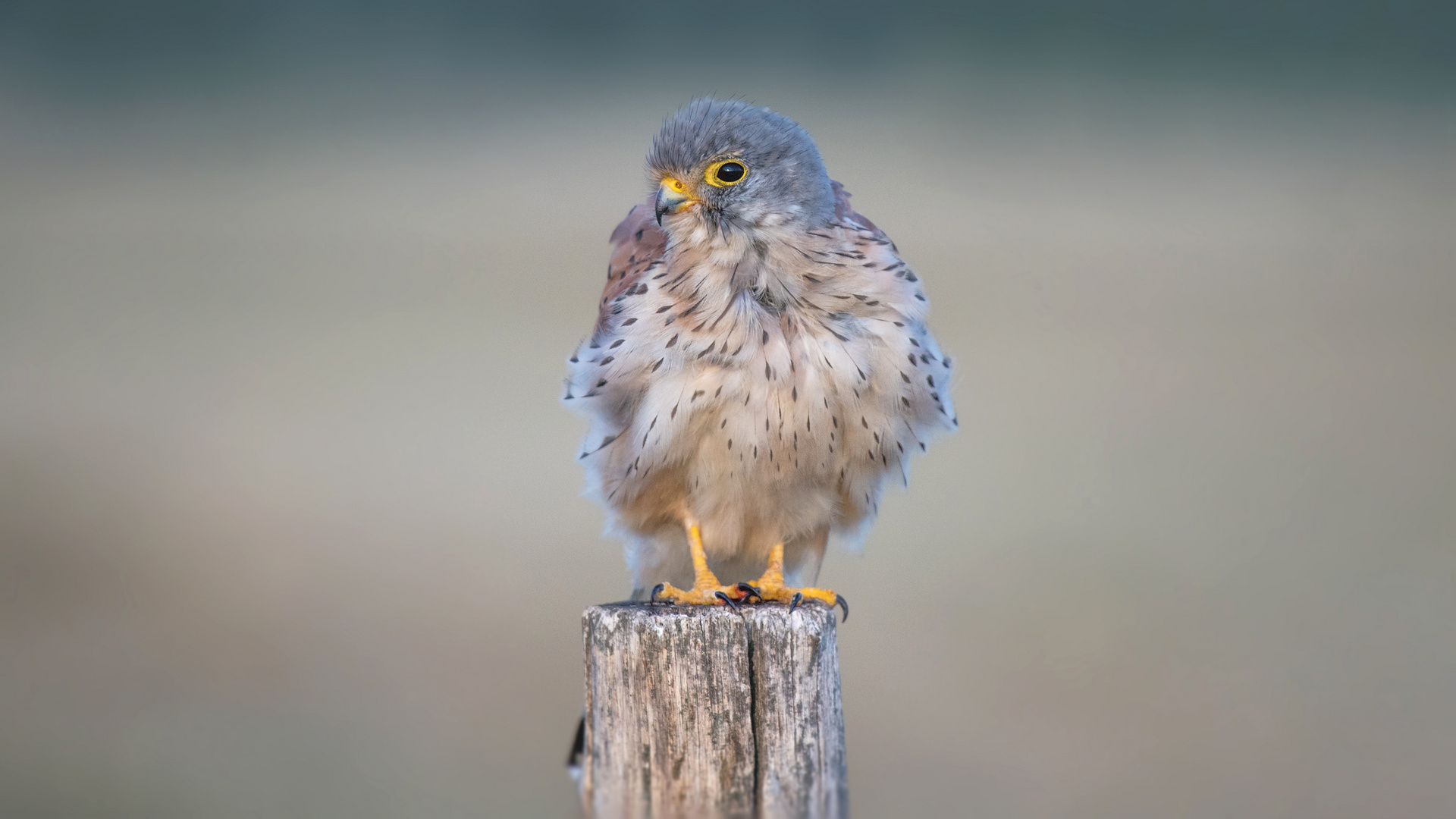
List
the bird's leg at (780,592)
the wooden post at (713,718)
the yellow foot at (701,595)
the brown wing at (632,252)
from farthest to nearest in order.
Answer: the brown wing at (632,252) → the bird's leg at (780,592) → the yellow foot at (701,595) → the wooden post at (713,718)

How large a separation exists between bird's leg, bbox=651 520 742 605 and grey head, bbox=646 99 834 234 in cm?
70

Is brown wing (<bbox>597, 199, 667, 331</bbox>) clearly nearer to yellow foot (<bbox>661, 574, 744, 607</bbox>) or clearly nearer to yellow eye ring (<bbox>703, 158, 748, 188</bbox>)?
yellow eye ring (<bbox>703, 158, 748, 188</bbox>)

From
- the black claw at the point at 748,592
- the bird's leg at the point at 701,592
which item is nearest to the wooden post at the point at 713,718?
the bird's leg at the point at 701,592

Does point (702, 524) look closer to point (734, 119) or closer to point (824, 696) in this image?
point (824, 696)

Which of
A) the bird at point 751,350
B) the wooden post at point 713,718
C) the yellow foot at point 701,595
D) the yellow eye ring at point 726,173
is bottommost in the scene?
the wooden post at point 713,718

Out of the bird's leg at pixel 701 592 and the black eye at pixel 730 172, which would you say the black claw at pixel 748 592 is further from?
the black eye at pixel 730 172

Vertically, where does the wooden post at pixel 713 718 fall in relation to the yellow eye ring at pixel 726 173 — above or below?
below

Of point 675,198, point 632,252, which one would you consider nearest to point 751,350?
point 675,198

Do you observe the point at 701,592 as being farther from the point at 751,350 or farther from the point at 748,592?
the point at 751,350

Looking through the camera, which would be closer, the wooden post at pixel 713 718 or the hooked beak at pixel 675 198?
the wooden post at pixel 713 718

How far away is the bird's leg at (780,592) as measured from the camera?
217 cm

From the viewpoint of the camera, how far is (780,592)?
2238mm

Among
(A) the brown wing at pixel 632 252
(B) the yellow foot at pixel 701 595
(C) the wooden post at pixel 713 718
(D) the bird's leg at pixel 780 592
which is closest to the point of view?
(C) the wooden post at pixel 713 718

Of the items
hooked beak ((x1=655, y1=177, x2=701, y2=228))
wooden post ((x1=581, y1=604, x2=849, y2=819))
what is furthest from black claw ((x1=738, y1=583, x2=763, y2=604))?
hooked beak ((x1=655, y1=177, x2=701, y2=228))
